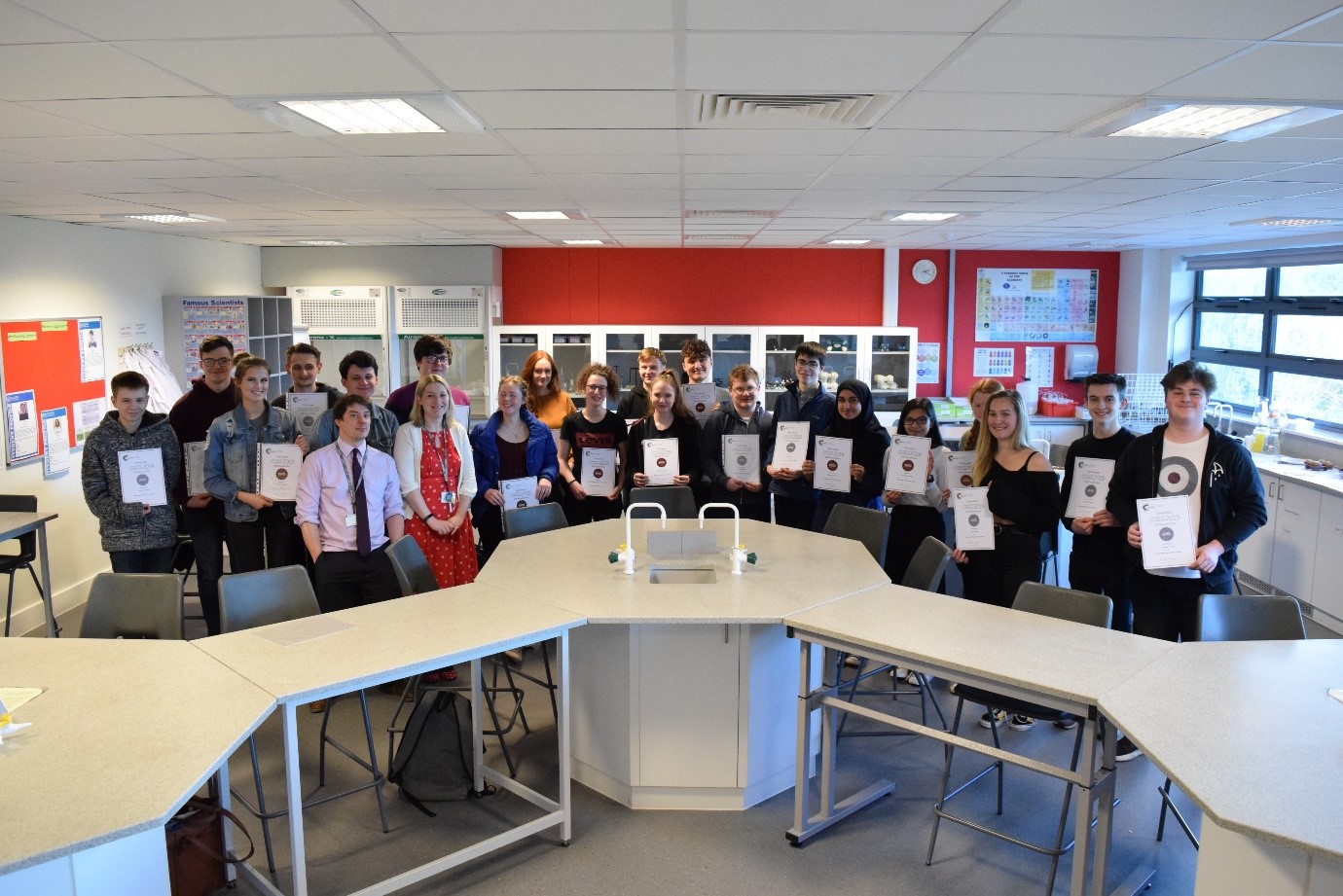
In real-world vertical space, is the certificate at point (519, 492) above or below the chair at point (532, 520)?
above

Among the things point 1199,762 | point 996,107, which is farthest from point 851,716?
point 996,107

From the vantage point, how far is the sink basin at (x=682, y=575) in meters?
4.18

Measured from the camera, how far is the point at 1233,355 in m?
8.84

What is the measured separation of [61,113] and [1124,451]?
442cm

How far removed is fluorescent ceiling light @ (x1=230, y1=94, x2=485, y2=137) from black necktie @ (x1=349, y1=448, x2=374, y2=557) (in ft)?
5.41

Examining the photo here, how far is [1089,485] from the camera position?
452 centimetres

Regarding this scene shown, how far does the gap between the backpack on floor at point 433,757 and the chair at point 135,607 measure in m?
0.99

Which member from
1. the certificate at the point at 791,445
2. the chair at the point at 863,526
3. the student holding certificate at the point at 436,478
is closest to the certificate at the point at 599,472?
the student holding certificate at the point at 436,478

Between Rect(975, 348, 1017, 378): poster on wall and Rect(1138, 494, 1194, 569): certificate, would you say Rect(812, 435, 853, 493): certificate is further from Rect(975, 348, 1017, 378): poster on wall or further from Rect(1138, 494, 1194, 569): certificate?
Rect(975, 348, 1017, 378): poster on wall

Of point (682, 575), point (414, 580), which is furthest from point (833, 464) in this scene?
point (414, 580)

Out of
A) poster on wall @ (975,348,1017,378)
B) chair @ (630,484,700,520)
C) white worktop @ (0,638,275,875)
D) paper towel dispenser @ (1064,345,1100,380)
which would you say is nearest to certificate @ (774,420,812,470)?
chair @ (630,484,700,520)

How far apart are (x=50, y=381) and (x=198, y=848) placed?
4.59 m

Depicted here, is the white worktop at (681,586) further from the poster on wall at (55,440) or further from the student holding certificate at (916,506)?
the poster on wall at (55,440)

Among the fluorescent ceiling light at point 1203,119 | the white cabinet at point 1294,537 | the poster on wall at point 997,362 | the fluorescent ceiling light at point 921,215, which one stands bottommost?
the white cabinet at point 1294,537
